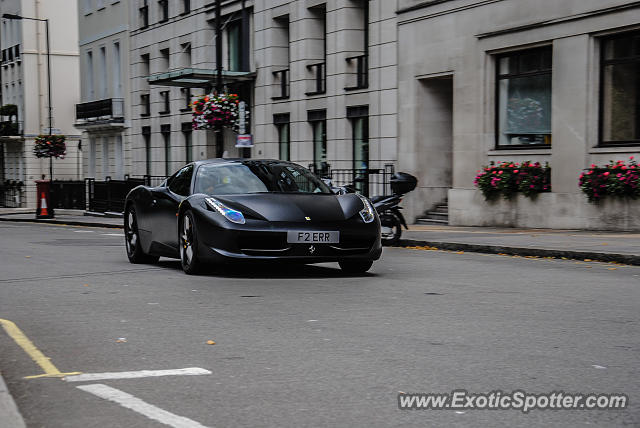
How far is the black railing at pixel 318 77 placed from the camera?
29203mm

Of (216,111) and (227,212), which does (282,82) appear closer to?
(216,111)

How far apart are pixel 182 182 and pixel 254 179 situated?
1099 millimetres

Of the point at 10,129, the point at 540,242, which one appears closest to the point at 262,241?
the point at 540,242

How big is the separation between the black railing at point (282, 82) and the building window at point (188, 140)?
7285 millimetres

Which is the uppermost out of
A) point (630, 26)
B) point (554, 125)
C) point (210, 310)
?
point (630, 26)

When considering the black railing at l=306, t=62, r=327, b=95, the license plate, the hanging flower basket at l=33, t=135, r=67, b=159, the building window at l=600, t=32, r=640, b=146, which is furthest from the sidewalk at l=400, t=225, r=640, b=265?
the hanging flower basket at l=33, t=135, r=67, b=159

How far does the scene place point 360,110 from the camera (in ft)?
89.2

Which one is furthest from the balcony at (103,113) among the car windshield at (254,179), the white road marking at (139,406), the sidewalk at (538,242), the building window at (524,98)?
the white road marking at (139,406)

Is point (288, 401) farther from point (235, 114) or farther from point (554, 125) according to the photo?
point (235, 114)

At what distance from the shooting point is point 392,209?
681 inches

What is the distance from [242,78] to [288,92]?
2.31 m

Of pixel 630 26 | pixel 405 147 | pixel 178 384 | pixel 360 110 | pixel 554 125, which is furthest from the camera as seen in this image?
pixel 360 110

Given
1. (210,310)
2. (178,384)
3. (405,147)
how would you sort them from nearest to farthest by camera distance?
(178,384) → (210,310) → (405,147)

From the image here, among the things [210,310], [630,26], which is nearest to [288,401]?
[210,310]
